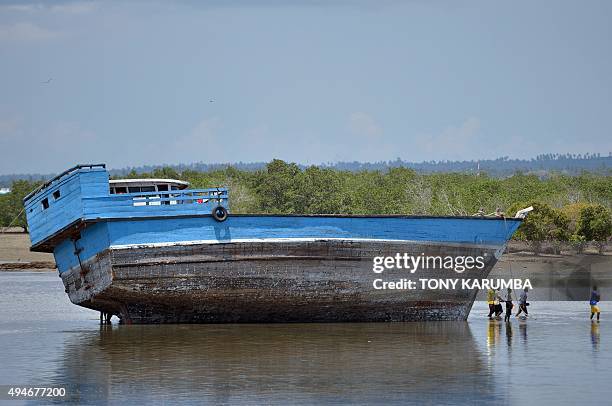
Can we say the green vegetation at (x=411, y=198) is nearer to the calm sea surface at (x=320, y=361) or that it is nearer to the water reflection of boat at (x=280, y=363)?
the calm sea surface at (x=320, y=361)

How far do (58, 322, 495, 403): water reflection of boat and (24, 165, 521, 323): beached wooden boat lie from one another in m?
0.55

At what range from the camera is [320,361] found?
22406 mm

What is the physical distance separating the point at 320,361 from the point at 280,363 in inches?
32.2

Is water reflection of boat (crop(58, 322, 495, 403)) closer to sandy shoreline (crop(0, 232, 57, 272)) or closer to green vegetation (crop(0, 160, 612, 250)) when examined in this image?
green vegetation (crop(0, 160, 612, 250))

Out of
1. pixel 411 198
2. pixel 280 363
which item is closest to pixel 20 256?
pixel 411 198

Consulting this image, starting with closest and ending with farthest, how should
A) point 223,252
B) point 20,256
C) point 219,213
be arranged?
point 219,213 < point 223,252 < point 20,256

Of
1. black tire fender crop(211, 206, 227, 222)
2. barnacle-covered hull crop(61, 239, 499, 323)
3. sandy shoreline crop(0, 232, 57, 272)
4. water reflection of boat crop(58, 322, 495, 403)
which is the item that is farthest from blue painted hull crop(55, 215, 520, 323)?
sandy shoreline crop(0, 232, 57, 272)

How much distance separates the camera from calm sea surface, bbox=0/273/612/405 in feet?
61.6

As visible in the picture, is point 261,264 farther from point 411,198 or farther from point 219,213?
point 411,198

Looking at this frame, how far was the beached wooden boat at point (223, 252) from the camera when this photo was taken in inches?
1067

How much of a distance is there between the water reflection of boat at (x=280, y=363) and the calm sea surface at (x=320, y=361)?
0.02 m

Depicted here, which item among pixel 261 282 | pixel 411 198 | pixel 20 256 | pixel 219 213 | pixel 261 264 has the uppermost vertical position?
pixel 411 198

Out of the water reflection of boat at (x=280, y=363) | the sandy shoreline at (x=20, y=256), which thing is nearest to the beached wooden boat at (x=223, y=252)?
the water reflection of boat at (x=280, y=363)

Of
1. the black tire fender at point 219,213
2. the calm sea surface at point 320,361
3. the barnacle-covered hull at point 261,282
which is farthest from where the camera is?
the barnacle-covered hull at point 261,282
